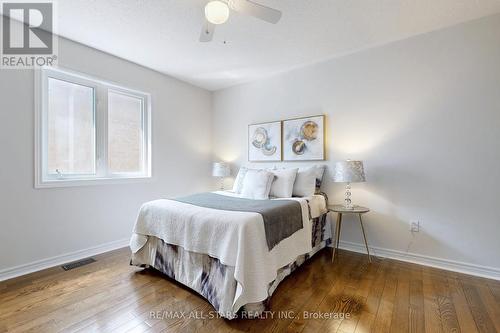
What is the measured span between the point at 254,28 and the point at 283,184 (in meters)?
1.79

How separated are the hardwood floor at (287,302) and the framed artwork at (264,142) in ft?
5.92

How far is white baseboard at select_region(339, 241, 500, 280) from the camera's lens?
86.9 inches

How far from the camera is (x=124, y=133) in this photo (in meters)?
3.22

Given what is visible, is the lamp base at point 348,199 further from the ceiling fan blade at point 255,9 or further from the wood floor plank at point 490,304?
the ceiling fan blade at point 255,9

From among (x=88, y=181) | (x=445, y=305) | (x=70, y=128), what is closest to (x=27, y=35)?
(x=70, y=128)

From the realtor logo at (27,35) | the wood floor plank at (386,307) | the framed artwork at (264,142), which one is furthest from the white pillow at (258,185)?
the realtor logo at (27,35)

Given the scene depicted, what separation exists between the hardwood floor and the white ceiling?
8.36 ft

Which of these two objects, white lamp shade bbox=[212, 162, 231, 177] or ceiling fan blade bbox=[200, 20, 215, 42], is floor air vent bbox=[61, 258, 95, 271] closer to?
white lamp shade bbox=[212, 162, 231, 177]

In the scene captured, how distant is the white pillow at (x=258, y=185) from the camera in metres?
2.76

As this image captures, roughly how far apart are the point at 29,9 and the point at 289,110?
308 centimetres

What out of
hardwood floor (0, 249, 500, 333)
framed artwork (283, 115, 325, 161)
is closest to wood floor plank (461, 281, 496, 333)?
hardwood floor (0, 249, 500, 333)

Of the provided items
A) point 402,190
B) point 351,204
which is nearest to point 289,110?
point 351,204

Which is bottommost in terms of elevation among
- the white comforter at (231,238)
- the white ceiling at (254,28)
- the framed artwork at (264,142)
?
the white comforter at (231,238)

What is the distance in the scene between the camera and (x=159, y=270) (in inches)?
89.0
